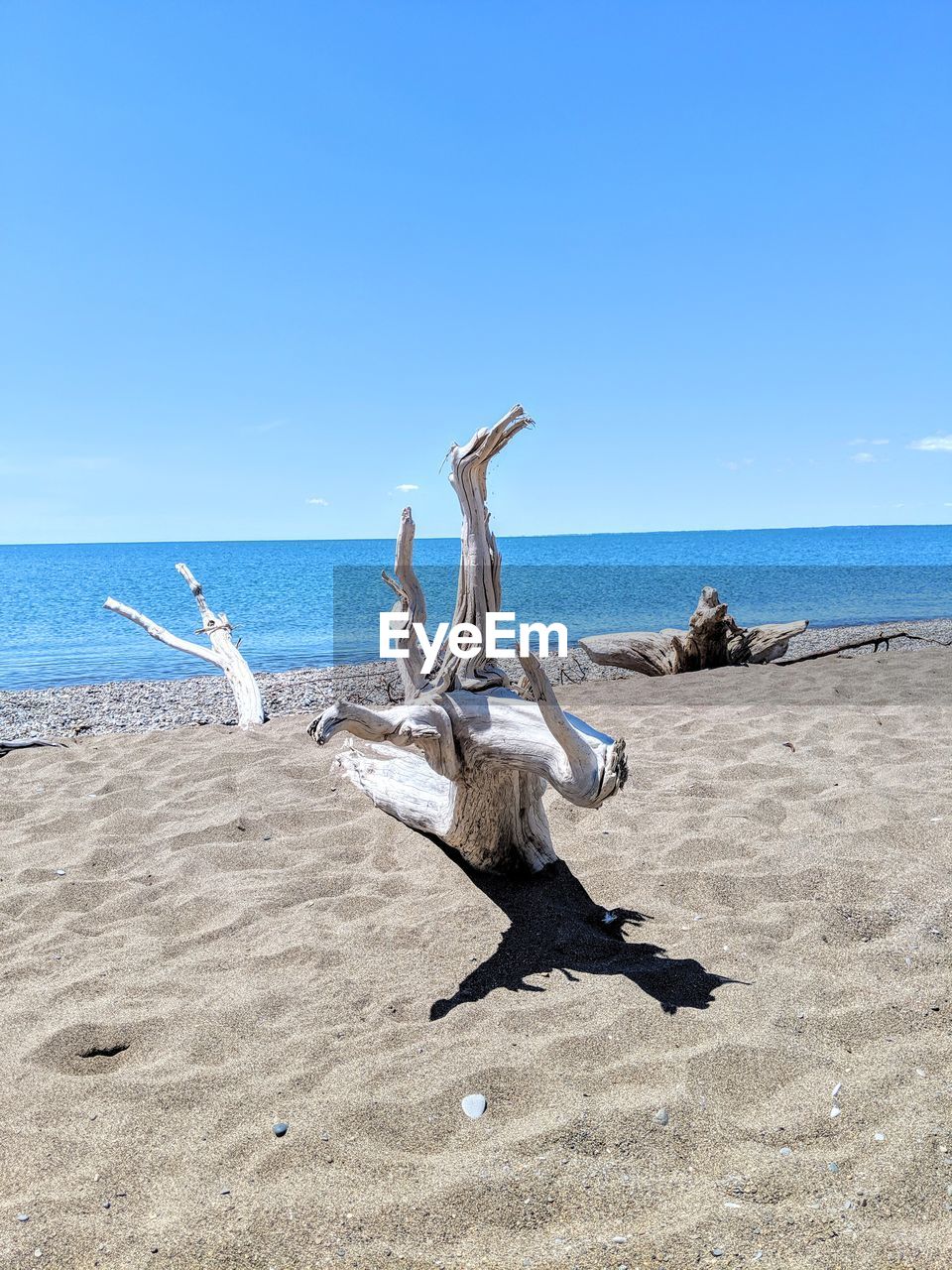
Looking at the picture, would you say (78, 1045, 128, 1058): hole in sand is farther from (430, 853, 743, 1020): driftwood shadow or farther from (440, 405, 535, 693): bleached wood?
(440, 405, 535, 693): bleached wood

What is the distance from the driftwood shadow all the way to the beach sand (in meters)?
0.01

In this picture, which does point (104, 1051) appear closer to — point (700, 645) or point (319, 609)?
point (700, 645)

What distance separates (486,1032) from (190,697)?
947 cm

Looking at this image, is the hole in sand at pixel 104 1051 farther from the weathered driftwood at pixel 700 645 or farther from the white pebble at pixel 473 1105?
the weathered driftwood at pixel 700 645

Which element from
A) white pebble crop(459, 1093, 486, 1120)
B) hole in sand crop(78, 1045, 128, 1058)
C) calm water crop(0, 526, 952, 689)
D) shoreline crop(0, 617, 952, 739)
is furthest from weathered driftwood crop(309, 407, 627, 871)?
calm water crop(0, 526, 952, 689)

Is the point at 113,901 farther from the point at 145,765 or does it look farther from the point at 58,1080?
the point at 145,765

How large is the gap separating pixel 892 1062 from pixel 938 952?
0.76 meters

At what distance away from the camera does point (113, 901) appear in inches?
153

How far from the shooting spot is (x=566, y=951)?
3275 millimetres

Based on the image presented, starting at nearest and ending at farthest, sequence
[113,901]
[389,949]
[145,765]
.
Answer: [389,949]
[113,901]
[145,765]

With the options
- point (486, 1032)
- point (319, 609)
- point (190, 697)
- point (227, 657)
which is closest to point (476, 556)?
point (486, 1032)

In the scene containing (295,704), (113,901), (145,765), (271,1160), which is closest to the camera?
(271,1160)

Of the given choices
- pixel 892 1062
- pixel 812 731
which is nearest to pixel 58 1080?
pixel 892 1062

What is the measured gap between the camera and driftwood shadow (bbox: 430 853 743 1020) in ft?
9.63
